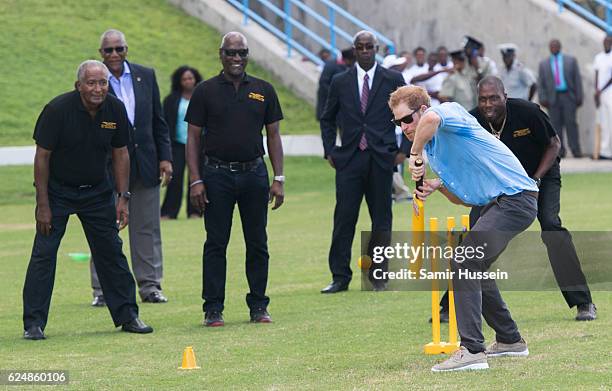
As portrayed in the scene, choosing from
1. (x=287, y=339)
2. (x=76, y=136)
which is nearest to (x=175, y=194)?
(x=76, y=136)

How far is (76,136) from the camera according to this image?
35.0 feet

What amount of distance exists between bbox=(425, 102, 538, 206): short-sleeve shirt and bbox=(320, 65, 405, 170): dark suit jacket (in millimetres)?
4398

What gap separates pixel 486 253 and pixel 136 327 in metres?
3.46

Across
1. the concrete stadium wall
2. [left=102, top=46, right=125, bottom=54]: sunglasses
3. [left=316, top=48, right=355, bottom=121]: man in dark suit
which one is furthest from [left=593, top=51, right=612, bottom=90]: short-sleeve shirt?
[left=102, top=46, right=125, bottom=54]: sunglasses

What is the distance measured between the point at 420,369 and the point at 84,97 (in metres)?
3.51

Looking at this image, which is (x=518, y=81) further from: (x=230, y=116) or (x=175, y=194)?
(x=230, y=116)

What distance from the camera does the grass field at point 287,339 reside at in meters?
8.53

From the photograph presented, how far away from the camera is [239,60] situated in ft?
37.1

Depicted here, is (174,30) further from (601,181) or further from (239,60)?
(239,60)

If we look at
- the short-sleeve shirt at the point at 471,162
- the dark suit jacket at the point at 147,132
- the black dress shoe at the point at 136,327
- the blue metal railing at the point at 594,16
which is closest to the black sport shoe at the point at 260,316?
the black dress shoe at the point at 136,327

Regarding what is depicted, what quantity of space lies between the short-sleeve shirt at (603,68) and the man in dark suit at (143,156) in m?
14.8

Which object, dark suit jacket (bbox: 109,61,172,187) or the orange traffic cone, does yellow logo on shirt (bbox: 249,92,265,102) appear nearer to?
dark suit jacket (bbox: 109,61,172,187)

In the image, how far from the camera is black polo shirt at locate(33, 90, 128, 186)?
34.7 feet

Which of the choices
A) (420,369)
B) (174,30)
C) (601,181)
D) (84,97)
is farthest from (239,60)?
(174,30)
